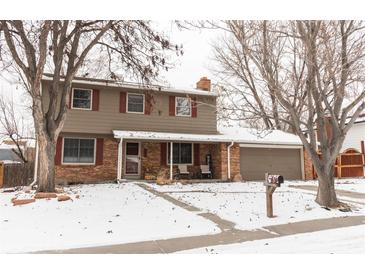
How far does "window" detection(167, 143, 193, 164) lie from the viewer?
1523 cm

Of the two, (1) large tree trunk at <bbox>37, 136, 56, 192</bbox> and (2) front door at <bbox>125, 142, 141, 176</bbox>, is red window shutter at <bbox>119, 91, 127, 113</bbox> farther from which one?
(1) large tree trunk at <bbox>37, 136, 56, 192</bbox>

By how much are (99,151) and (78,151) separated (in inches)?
39.0

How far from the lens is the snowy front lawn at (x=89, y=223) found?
186 inches

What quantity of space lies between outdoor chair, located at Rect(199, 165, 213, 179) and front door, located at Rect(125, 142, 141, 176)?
11.4ft

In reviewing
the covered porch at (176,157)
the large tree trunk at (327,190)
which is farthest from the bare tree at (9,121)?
the large tree trunk at (327,190)

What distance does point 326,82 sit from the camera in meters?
6.90

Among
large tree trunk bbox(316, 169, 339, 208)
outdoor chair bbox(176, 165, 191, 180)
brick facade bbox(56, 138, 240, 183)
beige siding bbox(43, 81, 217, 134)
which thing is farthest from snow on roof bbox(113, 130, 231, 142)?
large tree trunk bbox(316, 169, 339, 208)

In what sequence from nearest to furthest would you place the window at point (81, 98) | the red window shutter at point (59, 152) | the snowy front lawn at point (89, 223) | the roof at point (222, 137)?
the snowy front lawn at point (89, 223) → the red window shutter at point (59, 152) → the roof at point (222, 137) → the window at point (81, 98)

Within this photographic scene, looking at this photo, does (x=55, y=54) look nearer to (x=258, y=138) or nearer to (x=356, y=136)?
(x=258, y=138)

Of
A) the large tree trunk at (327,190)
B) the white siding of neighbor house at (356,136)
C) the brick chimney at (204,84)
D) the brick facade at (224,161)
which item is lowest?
the large tree trunk at (327,190)

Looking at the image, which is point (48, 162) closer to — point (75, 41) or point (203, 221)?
point (75, 41)

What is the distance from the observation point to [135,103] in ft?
48.2

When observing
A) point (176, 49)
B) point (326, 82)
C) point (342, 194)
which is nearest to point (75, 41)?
point (176, 49)

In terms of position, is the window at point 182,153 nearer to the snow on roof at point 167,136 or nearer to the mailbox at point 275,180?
the snow on roof at point 167,136
